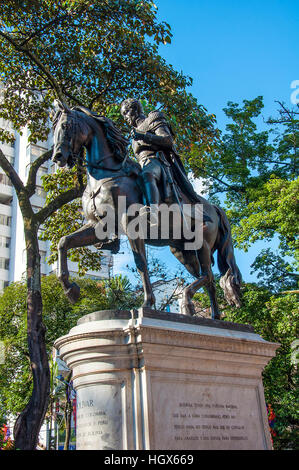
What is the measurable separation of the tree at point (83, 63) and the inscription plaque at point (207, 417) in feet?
24.5

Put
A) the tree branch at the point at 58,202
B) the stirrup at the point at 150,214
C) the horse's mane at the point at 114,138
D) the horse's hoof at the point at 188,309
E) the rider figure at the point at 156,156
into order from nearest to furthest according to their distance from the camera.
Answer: the stirrup at the point at 150,214
the horse's mane at the point at 114,138
the rider figure at the point at 156,156
the horse's hoof at the point at 188,309
the tree branch at the point at 58,202

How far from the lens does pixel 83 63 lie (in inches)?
593

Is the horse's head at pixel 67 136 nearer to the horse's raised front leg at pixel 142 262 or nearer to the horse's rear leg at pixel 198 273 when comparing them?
the horse's raised front leg at pixel 142 262

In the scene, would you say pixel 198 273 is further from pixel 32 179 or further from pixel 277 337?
pixel 277 337

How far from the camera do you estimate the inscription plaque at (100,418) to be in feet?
17.3

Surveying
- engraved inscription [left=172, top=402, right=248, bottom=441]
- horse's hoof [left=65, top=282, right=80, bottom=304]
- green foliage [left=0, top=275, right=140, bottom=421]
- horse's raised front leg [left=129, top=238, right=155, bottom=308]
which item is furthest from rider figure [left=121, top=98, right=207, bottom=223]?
green foliage [left=0, top=275, right=140, bottom=421]

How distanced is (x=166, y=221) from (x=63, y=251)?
5.14ft

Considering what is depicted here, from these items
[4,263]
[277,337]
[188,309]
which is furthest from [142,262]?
[4,263]

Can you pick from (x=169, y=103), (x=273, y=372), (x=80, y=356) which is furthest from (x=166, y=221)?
(x=273, y=372)

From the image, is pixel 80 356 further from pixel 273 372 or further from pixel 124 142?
pixel 273 372

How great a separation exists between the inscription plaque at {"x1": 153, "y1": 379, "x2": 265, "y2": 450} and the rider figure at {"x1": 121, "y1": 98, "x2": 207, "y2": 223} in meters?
2.55

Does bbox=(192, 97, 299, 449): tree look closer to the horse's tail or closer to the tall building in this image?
the horse's tail

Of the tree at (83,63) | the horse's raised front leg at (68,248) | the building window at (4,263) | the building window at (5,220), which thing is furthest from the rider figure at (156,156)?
the building window at (5,220)
